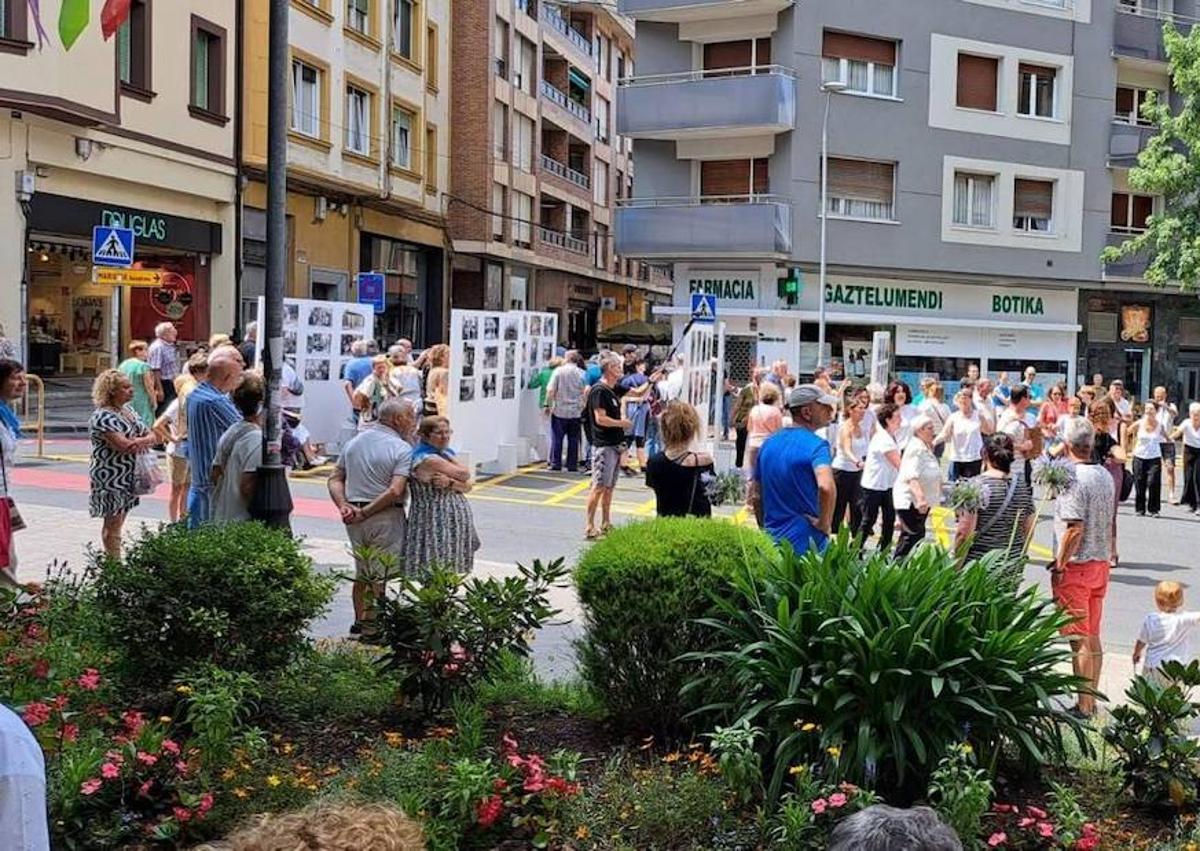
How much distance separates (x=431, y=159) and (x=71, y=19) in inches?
1362

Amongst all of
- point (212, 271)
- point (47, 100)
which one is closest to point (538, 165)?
point (212, 271)

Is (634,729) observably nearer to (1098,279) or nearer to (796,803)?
(796,803)

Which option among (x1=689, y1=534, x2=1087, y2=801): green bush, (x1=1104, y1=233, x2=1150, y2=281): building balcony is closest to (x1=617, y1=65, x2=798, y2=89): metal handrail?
(x1=1104, y1=233, x2=1150, y2=281): building balcony

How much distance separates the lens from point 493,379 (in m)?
18.7

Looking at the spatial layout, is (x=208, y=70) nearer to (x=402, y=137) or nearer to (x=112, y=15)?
(x=402, y=137)

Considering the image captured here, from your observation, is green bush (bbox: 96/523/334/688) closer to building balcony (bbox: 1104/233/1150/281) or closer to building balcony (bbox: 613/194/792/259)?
building balcony (bbox: 613/194/792/259)

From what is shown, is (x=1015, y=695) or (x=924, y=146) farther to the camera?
(x=924, y=146)

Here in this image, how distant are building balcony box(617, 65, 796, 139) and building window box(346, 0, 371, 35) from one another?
7.04m

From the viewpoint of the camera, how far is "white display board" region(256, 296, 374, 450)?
63.5 feet

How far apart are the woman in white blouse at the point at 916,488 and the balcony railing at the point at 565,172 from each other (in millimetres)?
40046

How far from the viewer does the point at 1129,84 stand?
3553 cm

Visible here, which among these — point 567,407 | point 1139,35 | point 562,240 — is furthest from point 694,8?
point 562,240

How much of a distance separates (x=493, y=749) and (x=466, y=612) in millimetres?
628

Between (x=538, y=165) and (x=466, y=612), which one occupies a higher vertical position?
(x=538, y=165)
